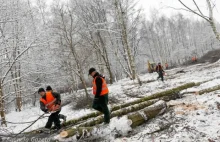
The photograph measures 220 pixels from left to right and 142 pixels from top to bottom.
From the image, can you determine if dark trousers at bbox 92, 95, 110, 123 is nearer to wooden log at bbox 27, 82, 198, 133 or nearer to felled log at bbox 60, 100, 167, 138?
felled log at bbox 60, 100, 167, 138

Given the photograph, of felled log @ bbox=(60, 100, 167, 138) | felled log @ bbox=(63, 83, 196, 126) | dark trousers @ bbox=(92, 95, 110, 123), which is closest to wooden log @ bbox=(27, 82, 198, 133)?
felled log @ bbox=(63, 83, 196, 126)

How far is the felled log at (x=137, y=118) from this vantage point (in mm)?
6525

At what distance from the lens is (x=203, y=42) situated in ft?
205

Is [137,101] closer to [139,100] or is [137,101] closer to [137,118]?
[139,100]

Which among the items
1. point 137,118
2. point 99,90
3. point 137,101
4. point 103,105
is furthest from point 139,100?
point 99,90

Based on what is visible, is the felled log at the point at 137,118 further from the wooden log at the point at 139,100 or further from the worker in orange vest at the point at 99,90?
the wooden log at the point at 139,100

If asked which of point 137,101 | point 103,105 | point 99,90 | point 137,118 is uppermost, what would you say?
point 99,90

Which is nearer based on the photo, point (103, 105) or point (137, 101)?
point (103, 105)

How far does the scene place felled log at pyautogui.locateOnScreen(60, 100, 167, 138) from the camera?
6.53m

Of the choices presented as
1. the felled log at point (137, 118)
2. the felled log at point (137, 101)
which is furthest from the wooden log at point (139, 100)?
the felled log at point (137, 118)

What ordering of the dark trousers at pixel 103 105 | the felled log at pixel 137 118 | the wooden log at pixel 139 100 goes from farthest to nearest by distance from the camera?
1. the wooden log at pixel 139 100
2. the dark trousers at pixel 103 105
3. the felled log at pixel 137 118

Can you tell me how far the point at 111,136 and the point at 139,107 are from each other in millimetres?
2263

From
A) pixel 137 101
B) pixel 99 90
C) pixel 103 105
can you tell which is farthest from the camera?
pixel 137 101

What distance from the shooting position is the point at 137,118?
6.90 m
